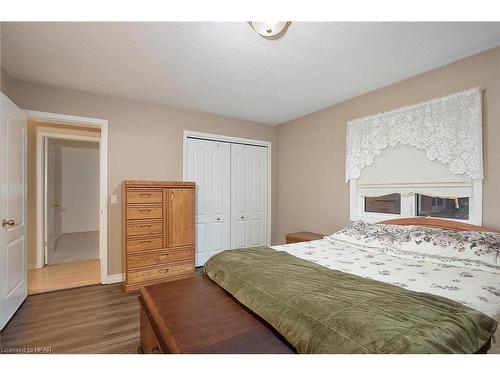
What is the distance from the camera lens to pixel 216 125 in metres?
4.04

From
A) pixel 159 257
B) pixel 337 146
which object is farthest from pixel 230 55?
pixel 159 257

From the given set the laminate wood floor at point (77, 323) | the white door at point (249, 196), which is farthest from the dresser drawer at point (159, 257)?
the white door at point (249, 196)

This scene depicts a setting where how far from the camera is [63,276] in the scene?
10.9 feet

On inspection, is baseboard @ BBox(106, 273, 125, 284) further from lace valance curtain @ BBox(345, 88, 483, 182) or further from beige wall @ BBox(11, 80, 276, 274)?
lace valance curtain @ BBox(345, 88, 483, 182)

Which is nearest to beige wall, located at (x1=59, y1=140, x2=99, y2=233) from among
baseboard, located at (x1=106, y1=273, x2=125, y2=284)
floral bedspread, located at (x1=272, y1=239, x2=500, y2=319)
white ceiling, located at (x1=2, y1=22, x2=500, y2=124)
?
baseboard, located at (x1=106, y1=273, x2=125, y2=284)

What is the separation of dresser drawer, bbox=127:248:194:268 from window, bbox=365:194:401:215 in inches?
95.8

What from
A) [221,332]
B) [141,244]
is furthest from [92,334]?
[221,332]

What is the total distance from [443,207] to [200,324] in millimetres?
2569

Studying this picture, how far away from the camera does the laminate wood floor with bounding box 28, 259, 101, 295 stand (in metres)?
2.96

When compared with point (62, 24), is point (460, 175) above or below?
below

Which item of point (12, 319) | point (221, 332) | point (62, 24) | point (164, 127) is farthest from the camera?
point (164, 127)

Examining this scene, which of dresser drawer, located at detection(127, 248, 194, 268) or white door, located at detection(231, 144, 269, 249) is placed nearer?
dresser drawer, located at detection(127, 248, 194, 268)
